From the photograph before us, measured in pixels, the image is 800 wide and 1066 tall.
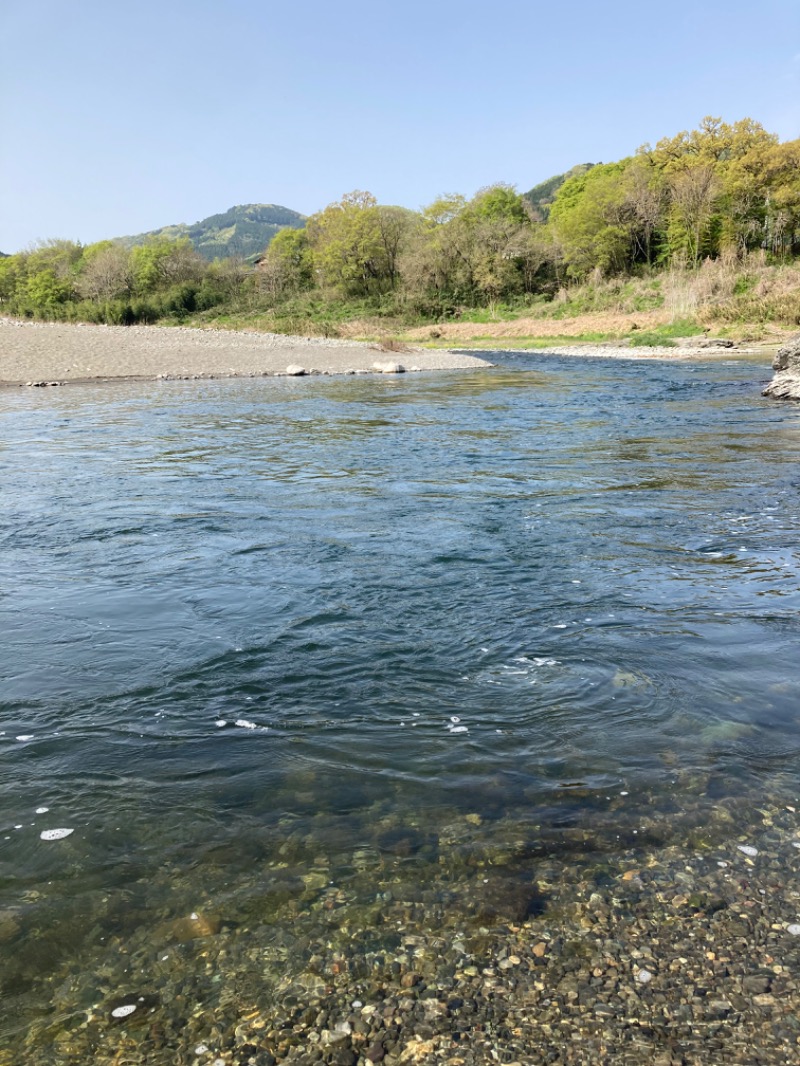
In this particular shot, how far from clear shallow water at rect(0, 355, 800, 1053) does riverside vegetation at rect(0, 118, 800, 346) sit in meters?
36.1

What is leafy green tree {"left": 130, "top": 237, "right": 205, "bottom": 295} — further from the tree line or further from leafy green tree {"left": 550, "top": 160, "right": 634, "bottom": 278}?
leafy green tree {"left": 550, "top": 160, "right": 634, "bottom": 278}

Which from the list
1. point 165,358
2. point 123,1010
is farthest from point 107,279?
point 123,1010

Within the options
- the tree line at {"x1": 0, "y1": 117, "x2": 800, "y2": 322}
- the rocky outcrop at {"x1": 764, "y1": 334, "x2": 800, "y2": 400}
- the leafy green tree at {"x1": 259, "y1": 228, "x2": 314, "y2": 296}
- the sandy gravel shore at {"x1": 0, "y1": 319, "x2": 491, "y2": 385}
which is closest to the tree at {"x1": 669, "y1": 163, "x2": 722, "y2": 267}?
the tree line at {"x1": 0, "y1": 117, "x2": 800, "y2": 322}

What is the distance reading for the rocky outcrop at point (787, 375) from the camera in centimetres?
1897

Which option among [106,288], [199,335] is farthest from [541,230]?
[106,288]

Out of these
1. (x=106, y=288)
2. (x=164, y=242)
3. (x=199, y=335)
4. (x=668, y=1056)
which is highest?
(x=164, y=242)

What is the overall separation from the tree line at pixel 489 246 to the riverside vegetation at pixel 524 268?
0.51 ft

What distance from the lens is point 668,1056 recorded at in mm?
2139

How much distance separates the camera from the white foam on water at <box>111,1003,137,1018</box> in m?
2.31

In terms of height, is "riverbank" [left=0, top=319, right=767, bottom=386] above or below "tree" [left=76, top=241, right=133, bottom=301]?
below

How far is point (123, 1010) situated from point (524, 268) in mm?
71884

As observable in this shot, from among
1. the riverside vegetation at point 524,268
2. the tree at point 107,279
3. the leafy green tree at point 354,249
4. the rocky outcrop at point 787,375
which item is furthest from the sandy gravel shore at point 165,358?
the tree at point 107,279

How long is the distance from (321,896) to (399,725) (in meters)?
1.29

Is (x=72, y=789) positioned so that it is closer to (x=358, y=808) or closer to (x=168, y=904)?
(x=168, y=904)
